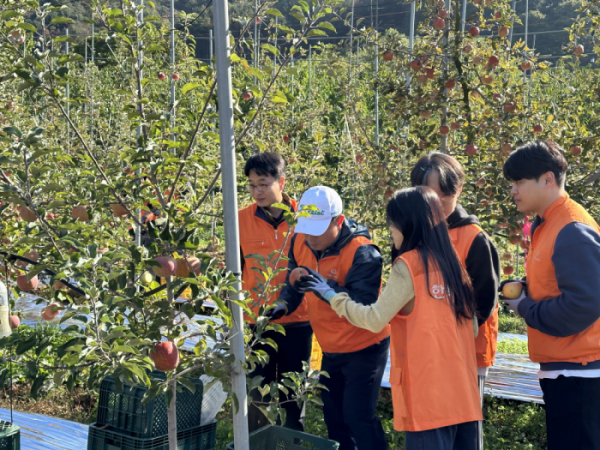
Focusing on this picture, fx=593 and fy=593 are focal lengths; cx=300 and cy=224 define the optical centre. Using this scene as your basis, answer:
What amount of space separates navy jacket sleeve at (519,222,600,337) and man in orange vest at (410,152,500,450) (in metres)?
0.23

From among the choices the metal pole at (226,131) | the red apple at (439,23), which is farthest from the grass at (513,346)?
the metal pole at (226,131)

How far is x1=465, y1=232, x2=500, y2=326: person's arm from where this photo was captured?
2.18 m

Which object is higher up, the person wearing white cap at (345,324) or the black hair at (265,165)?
the black hair at (265,165)

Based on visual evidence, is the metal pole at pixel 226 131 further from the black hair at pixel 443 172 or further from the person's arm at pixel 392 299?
the black hair at pixel 443 172

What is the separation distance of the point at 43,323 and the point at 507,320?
174 inches

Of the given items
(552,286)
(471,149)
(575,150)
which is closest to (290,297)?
(552,286)

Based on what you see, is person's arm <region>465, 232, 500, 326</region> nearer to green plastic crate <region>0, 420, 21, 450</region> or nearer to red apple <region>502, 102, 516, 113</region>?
red apple <region>502, 102, 516, 113</region>

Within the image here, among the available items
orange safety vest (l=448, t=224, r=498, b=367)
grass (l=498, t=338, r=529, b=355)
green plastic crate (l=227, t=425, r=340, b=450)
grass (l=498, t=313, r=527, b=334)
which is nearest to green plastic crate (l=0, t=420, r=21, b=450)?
green plastic crate (l=227, t=425, r=340, b=450)

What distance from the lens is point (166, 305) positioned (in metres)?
1.77

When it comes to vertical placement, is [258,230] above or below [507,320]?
above

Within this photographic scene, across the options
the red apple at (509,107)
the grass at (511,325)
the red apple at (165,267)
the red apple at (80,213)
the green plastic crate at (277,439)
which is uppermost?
the red apple at (509,107)

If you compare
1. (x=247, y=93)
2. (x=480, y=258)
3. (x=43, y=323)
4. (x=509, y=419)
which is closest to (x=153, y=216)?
(x=247, y=93)

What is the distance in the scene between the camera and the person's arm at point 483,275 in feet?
7.15

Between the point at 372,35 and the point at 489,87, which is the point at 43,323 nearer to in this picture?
the point at 372,35
